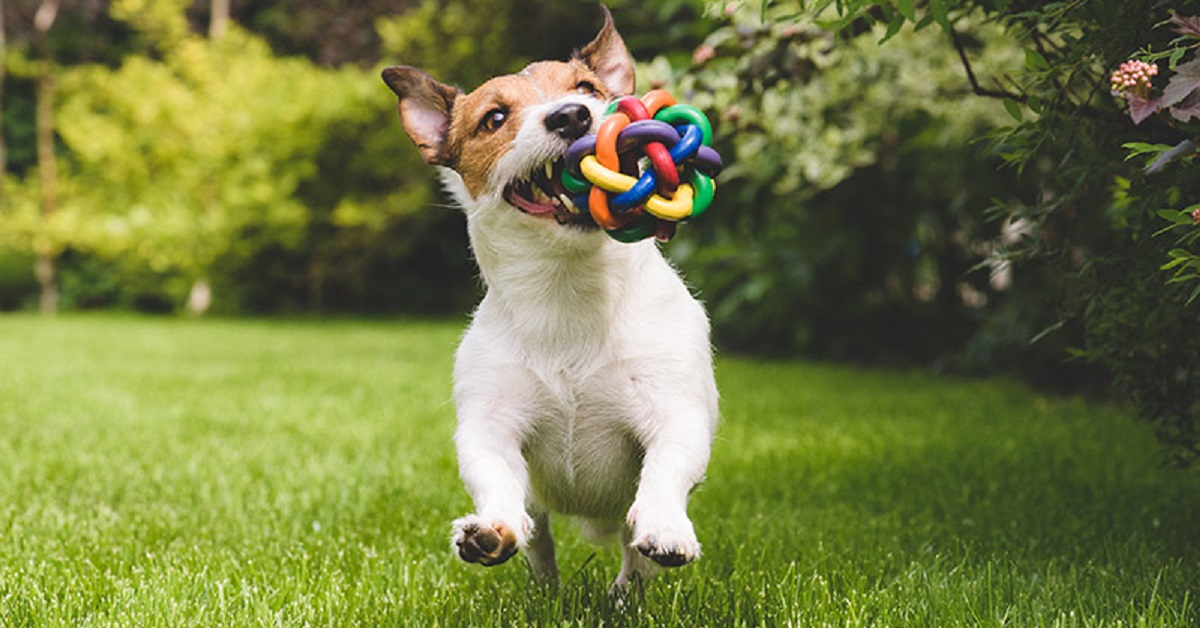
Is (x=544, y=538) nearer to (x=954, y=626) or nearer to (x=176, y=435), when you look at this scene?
(x=954, y=626)

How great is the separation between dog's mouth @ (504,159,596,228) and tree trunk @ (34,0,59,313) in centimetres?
1924

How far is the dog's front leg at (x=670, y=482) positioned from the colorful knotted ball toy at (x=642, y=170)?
426 millimetres

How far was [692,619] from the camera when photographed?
250 cm

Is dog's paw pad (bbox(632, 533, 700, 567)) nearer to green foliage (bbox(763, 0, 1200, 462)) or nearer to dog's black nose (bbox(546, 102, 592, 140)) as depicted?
dog's black nose (bbox(546, 102, 592, 140))

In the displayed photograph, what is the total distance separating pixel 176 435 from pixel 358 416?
3.93 ft

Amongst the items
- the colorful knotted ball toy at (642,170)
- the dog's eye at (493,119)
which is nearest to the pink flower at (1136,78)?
the colorful knotted ball toy at (642,170)

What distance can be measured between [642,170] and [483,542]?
33.8 inches

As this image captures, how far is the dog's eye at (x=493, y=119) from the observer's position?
8.66 ft

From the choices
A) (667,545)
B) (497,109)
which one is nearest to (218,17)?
(497,109)

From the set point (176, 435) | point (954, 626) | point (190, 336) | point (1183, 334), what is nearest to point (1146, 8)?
point (1183, 334)

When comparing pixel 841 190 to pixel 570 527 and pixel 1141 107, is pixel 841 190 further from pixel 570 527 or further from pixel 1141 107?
pixel 1141 107

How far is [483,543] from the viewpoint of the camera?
2.05m

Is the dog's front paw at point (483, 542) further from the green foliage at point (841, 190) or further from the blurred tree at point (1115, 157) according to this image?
the green foliage at point (841, 190)

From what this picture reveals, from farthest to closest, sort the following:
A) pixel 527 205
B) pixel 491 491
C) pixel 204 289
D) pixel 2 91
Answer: pixel 2 91
pixel 204 289
pixel 527 205
pixel 491 491
